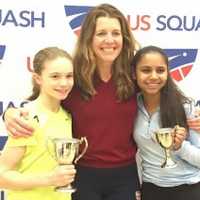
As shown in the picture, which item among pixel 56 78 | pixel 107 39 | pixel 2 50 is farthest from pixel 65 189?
pixel 2 50

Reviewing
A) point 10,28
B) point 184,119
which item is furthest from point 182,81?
point 10,28

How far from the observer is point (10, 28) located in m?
2.27

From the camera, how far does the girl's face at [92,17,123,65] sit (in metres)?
1.93

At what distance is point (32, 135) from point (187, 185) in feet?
2.39

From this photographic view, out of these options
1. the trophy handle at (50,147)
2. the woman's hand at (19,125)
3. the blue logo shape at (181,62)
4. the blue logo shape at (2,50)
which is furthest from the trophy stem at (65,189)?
the blue logo shape at (181,62)

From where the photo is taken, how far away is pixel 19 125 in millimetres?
1705

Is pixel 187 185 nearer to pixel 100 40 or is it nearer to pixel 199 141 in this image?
pixel 199 141

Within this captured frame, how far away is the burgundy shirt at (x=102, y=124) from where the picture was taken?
1.94 m

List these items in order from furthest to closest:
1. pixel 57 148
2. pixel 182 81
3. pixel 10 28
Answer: pixel 182 81
pixel 10 28
pixel 57 148

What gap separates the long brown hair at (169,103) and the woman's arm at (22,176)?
19.9 inches

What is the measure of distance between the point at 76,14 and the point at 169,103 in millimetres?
680

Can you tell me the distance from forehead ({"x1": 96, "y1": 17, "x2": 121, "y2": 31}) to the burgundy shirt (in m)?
0.23

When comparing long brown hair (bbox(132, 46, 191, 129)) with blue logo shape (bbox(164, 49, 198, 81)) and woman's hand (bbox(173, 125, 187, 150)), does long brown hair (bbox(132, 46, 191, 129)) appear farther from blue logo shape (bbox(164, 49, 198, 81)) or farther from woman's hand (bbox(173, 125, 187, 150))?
blue logo shape (bbox(164, 49, 198, 81))

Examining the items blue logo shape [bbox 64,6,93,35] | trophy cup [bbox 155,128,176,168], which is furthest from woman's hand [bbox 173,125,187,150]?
blue logo shape [bbox 64,6,93,35]
